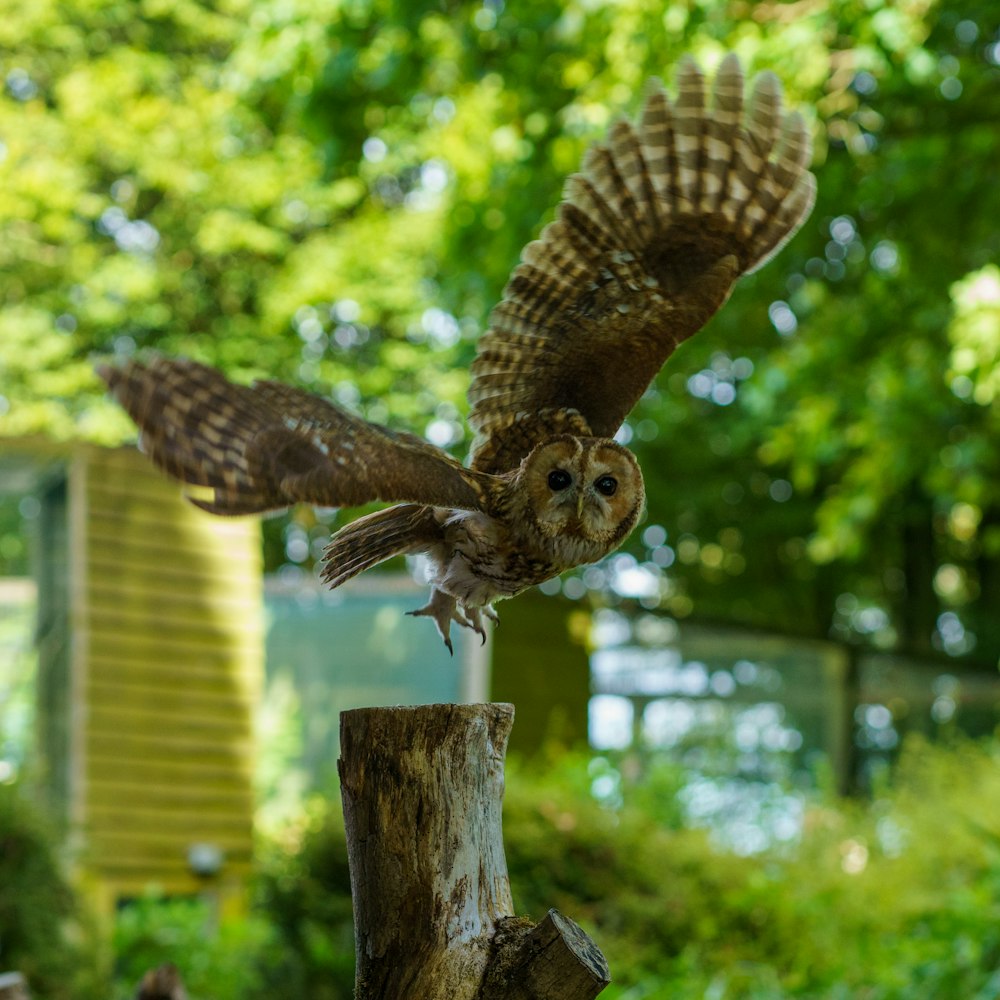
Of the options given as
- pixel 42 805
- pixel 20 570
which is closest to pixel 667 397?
pixel 20 570

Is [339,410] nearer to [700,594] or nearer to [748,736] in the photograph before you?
[748,736]

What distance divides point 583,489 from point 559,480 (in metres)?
0.05

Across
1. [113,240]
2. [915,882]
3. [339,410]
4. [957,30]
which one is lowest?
[915,882]

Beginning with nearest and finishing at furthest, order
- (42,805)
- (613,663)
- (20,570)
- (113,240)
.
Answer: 1. (42,805)
2. (20,570)
3. (613,663)
4. (113,240)

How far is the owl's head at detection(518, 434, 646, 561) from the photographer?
2.79m

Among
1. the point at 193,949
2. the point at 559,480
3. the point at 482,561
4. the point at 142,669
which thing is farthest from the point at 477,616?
the point at 142,669

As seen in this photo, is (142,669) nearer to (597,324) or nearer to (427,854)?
(597,324)

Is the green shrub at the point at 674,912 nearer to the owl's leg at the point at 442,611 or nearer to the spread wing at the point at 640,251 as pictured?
the owl's leg at the point at 442,611

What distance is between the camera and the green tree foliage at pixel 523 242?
7.56 metres

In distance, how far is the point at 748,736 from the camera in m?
11.8

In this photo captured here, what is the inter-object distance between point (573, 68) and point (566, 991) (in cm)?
618

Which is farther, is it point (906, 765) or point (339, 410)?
point (906, 765)

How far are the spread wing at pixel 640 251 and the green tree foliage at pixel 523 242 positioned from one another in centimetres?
334

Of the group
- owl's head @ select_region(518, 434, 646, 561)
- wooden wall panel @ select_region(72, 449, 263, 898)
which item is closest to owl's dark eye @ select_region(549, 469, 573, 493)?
owl's head @ select_region(518, 434, 646, 561)
